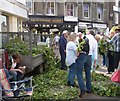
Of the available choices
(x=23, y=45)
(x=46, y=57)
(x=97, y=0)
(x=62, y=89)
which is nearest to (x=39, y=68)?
(x=46, y=57)

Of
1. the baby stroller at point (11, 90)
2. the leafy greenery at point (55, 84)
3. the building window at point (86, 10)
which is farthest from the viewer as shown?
the building window at point (86, 10)

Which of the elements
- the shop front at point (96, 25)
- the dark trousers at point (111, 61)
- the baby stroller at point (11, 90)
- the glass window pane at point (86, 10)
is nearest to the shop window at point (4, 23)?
the dark trousers at point (111, 61)

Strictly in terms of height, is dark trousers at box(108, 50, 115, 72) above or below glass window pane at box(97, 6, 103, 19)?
below

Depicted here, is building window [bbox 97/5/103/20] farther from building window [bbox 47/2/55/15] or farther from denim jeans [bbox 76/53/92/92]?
denim jeans [bbox 76/53/92/92]

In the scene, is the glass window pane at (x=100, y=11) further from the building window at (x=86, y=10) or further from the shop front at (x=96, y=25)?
the building window at (x=86, y=10)

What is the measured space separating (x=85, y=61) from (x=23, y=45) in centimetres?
254

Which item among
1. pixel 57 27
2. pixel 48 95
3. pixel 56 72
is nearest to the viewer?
pixel 48 95

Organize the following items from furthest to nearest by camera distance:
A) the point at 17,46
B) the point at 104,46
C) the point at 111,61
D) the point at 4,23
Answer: the point at 4,23 < the point at 111,61 < the point at 104,46 < the point at 17,46

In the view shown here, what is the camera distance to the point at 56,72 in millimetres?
10875

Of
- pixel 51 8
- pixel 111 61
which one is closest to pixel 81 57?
pixel 111 61

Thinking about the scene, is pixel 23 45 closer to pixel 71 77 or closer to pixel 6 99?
pixel 71 77

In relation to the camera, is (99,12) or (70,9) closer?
(70,9)

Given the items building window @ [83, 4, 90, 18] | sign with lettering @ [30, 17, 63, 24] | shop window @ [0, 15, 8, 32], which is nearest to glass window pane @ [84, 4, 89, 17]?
building window @ [83, 4, 90, 18]

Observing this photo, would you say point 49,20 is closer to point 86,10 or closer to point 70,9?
point 70,9
